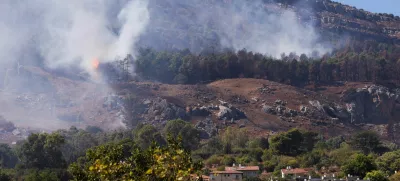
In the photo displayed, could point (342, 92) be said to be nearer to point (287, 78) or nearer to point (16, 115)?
point (287, 78)

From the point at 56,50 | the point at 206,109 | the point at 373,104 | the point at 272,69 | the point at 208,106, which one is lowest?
the point at 206,109

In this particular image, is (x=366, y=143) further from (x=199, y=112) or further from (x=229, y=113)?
(x=199, y=112)

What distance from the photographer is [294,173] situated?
65.7 metres

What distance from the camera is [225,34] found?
18450 centimetres

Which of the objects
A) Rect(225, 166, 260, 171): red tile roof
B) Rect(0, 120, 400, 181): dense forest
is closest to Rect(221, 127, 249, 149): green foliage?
Rect(0, 120, 400, 181): dense forest

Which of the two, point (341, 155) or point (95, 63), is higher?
point (95, 63)

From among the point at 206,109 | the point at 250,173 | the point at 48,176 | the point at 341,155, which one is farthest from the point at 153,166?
the point at 206,109

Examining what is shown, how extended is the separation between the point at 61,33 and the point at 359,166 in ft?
296

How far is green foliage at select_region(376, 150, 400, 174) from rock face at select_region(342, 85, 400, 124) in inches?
1676

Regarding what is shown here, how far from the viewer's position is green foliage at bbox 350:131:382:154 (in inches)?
3324

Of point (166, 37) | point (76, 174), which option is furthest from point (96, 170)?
point (166, 37)

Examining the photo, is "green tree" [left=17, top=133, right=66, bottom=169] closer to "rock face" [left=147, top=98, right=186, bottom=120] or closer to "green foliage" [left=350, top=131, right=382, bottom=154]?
"rock face" [left=147, top=98, right=186, bottom=120]

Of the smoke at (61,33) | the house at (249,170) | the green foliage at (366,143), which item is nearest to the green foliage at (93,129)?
the smoke at (61,33)

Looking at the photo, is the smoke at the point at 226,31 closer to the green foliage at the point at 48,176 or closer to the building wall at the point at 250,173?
the green foliage at the point at 48,176
